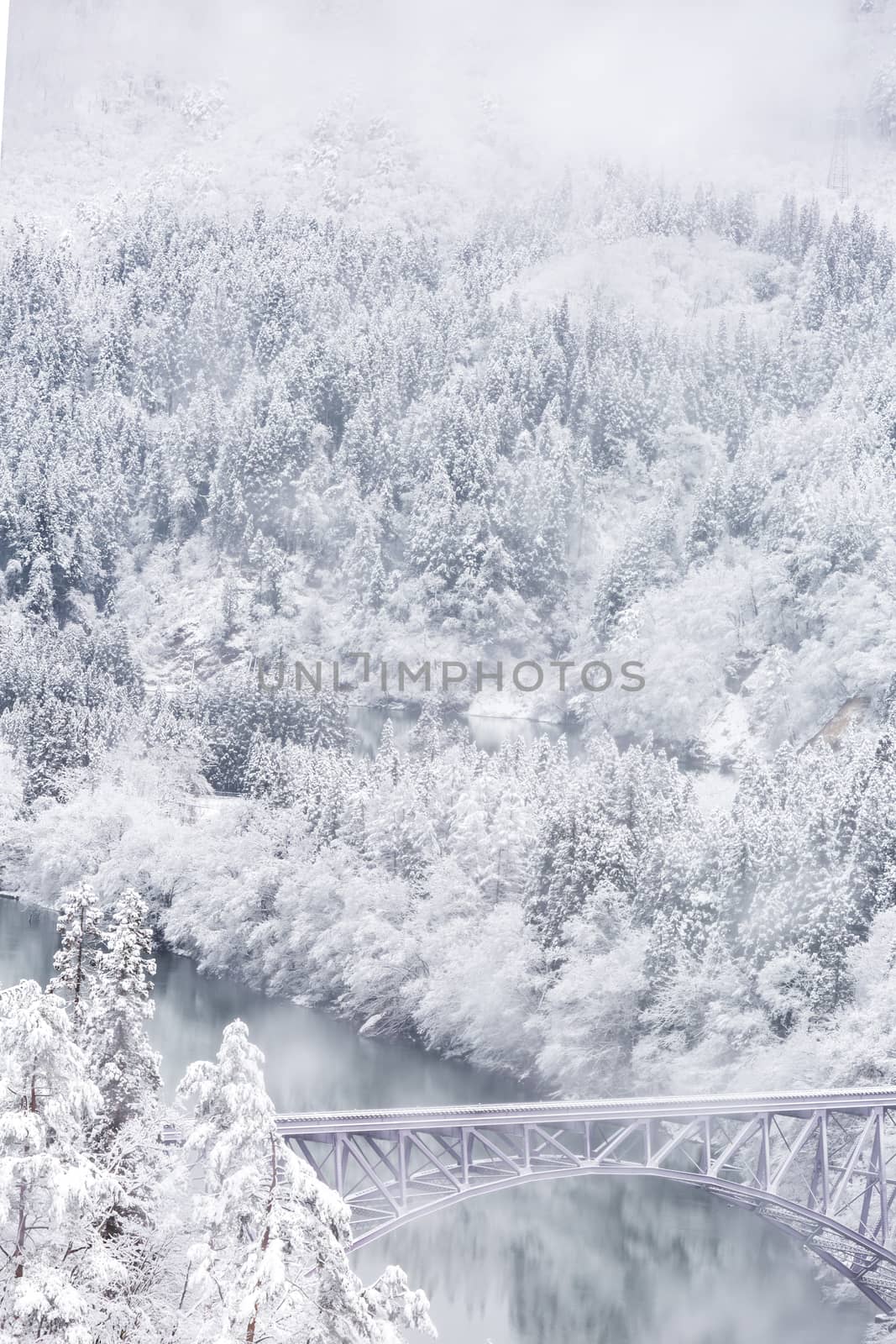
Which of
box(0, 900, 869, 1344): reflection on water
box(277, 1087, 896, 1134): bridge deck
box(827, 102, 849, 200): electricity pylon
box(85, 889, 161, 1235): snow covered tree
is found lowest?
box(0, 900, 869, 1344): reflection on water

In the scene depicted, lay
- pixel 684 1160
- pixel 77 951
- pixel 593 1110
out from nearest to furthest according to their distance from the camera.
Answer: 1. pixel 77 951
2. pixel 593 1110
3. pixel 684 1160

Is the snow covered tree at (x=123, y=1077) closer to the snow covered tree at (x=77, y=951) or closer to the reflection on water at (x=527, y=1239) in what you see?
the snow covered tree at (x=77, y=951)

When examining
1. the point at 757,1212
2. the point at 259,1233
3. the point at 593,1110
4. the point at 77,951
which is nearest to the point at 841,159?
the point at 593,1110

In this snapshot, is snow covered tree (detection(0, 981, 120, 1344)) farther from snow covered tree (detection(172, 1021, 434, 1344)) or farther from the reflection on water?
the reflection on water

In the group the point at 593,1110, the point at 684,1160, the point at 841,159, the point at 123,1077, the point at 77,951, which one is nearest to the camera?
the point at 123,1077

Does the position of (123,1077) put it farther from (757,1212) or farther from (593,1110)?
(757,1212)

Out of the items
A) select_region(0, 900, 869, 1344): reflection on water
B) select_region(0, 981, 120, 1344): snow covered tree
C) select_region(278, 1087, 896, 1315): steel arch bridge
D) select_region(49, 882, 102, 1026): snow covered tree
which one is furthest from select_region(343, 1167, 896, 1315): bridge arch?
select_region(0, 981, 120, 1344): snow covered tree
